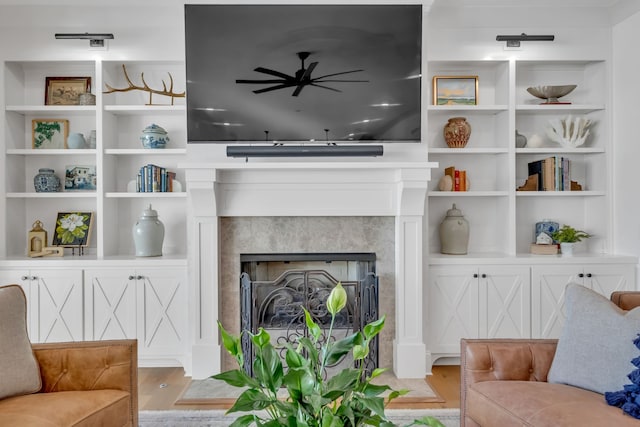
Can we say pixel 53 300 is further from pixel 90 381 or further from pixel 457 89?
pixel 457 89

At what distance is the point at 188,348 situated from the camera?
3.11 metres

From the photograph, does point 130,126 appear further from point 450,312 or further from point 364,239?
point 450,312

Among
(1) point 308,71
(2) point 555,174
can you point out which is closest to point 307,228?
(1) point 308,71

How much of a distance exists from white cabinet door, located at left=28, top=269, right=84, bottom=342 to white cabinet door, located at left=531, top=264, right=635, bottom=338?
10.5 feet

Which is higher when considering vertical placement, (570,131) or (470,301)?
(570,131)

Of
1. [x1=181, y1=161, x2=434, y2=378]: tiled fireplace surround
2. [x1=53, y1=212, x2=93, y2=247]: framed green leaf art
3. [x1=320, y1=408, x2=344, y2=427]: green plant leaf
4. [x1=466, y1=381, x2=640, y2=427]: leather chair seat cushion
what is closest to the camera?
[x1=320, y1=408, x2=344, y2=427]: green plant leaf

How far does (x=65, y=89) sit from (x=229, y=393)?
2655 millimetres

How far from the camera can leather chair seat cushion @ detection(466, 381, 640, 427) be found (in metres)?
1.51

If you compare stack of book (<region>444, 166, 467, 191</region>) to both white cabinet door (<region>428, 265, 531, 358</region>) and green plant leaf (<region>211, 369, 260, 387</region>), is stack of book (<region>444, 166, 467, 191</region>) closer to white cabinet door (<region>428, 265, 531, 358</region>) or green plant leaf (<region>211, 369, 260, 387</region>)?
white cabinet door (<region>428, 265, 531, 358</region>)

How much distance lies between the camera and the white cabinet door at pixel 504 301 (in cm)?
319

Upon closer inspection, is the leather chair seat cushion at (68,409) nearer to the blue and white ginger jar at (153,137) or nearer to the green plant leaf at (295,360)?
the green plant leaf at (295,360)

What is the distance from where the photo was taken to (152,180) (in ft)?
11.2

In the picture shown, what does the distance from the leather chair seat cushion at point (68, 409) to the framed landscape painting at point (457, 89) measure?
2.91 m

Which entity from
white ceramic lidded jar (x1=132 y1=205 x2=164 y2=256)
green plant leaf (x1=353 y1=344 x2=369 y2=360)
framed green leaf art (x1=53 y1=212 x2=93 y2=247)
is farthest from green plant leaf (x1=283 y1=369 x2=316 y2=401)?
framed green leaf art (x1=53 y1=212 x2=93 y2=247)
